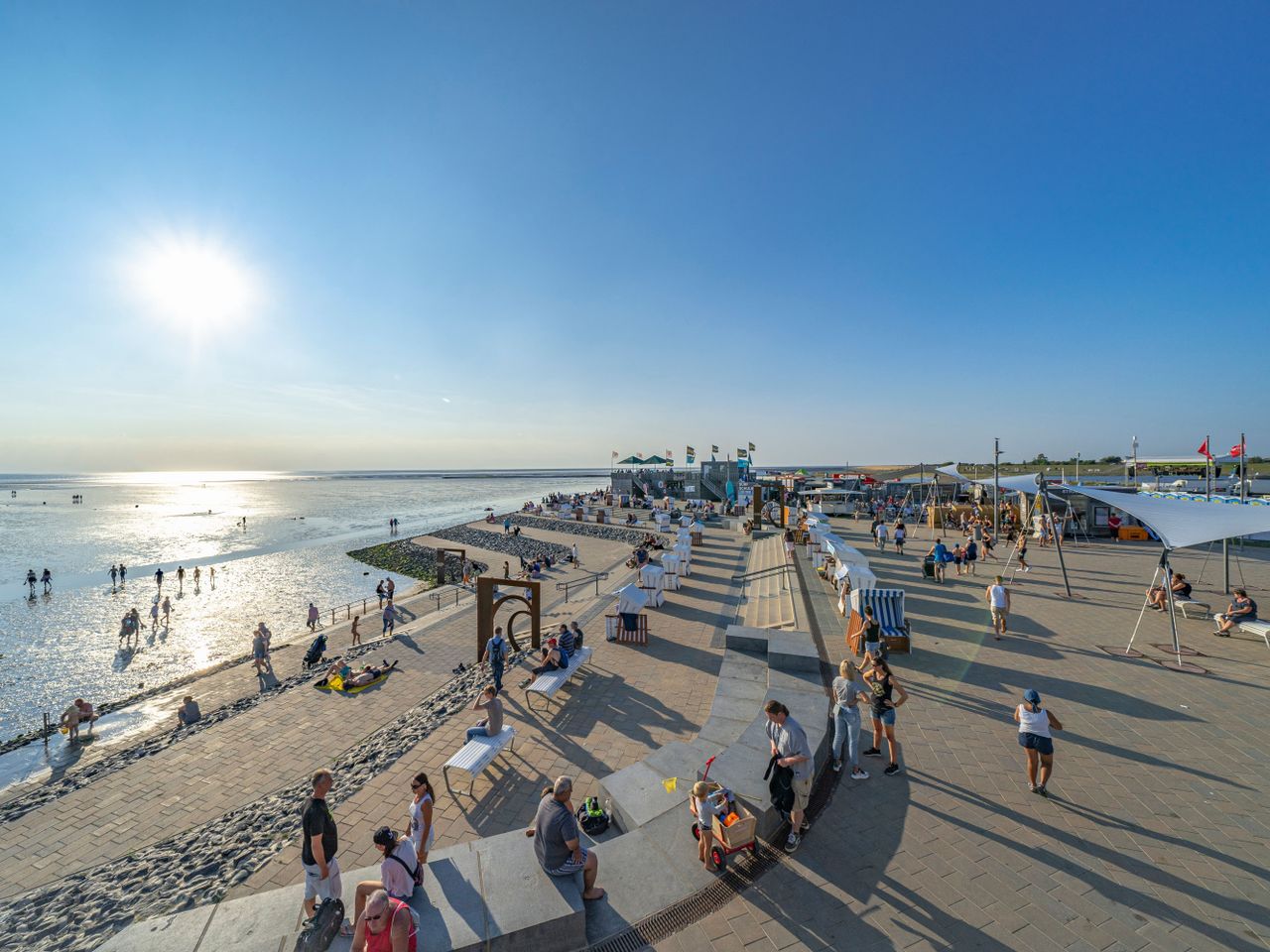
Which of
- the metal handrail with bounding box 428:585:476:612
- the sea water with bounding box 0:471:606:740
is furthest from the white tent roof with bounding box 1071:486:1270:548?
the sea water with bounding box 0:471:606:740

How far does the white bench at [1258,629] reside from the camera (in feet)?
31.1

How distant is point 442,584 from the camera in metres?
26.2

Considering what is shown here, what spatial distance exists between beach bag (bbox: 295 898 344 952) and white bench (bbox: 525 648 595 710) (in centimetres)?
422

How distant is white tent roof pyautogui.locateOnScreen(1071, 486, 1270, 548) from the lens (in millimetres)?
9555

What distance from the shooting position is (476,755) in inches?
247

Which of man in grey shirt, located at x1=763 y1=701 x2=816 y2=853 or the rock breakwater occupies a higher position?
man in grey shirt, located at x1=763 y1=701 x2=816 y2=853

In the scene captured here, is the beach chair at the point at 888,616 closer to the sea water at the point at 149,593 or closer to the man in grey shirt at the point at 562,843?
the man in grey shirt at the point at 562,843

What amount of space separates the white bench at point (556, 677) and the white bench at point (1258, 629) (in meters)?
13.4

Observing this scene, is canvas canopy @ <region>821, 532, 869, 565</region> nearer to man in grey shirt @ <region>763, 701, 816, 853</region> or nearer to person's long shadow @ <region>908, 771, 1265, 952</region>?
person's long shadow @ <region>908, 771, 1265, 952</region>

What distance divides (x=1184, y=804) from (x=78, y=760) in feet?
58.8

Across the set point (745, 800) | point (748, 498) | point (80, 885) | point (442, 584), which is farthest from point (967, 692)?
point (748, 498)

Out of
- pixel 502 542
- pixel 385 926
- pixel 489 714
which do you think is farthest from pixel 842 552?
pixel 502 542

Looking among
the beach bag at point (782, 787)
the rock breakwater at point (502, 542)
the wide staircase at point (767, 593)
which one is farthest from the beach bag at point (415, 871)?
the rock breakwater at point (502, 542)

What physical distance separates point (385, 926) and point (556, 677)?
5.41m
